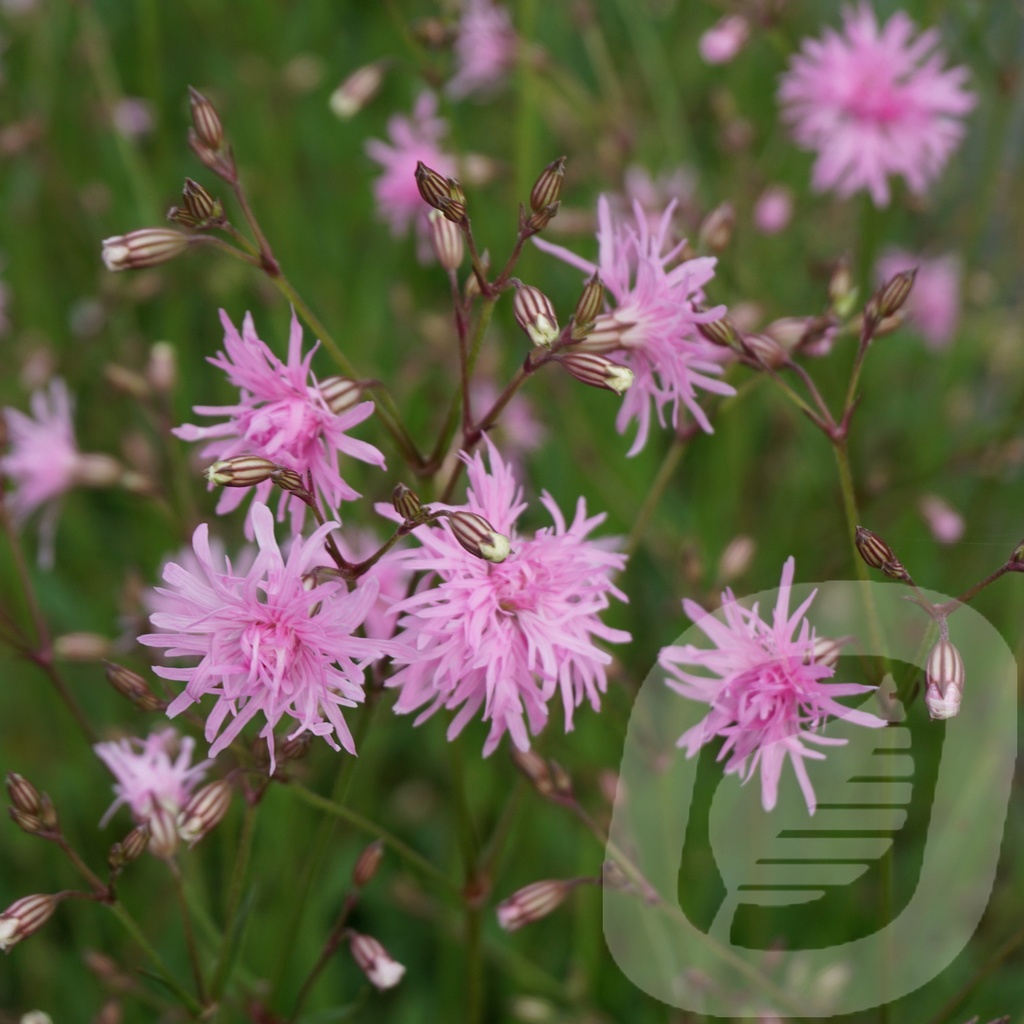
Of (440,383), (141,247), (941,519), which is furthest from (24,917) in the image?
(440,383)

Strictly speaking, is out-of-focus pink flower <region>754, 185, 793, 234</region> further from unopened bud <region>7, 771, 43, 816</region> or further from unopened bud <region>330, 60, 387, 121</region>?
unopened bud <region>7, 771, 43, 816</region>

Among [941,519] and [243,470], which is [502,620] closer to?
[243,470]

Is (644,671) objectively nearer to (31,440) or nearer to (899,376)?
(31,440)

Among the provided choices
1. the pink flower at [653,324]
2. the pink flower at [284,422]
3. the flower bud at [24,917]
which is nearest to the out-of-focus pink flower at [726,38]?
the pink flower at [653,324]

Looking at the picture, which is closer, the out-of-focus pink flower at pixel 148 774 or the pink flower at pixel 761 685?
the pink flower at pixel 761 685

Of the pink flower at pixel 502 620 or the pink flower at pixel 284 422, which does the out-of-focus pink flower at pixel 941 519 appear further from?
the pink flower at pixel 284 422

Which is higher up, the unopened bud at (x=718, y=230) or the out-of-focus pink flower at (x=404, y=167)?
the unopened bud at (x=718, y=230)
